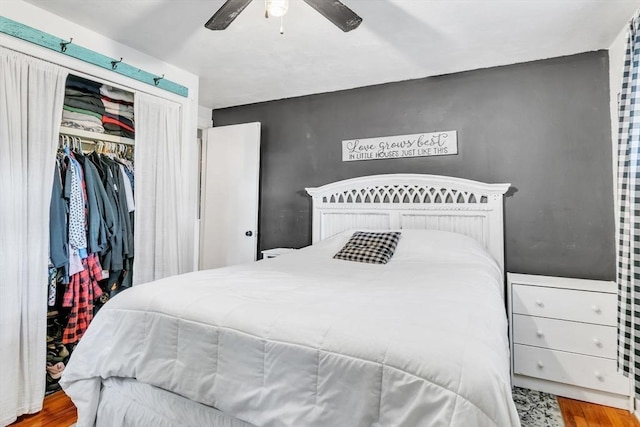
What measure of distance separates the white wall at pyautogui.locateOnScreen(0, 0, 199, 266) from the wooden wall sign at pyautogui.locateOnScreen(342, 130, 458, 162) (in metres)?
1.49

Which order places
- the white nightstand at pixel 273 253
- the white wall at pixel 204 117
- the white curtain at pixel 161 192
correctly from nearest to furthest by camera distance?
the white curtain at pixel 161 192 → the white nightstand at pixel 273 253 → the white wall at pixel 204 117

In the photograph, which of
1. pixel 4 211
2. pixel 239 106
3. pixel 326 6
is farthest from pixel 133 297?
pixel 239 106

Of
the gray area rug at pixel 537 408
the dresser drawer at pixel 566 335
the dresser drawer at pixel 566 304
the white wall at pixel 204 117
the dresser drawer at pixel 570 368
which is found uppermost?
the white wall at pixel 204 117

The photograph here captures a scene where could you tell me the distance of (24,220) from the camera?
6.56ft

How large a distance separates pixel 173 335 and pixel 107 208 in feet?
5.51

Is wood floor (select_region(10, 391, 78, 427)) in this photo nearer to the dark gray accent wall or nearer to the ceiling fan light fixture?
the ceiling fan light fixture

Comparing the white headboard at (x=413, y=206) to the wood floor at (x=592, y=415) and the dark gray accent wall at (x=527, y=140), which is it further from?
the wood floor at (x=592, y=415)

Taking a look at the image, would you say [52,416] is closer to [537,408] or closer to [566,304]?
[537,408]

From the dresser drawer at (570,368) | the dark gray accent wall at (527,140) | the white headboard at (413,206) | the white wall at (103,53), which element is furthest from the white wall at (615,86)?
the white wall at (103,53)

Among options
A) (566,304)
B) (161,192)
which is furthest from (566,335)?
(161,192)

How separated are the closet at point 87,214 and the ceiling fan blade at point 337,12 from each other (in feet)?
6.50

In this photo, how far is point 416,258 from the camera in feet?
8.04

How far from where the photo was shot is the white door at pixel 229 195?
12.3 feet

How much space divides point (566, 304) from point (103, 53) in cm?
363
